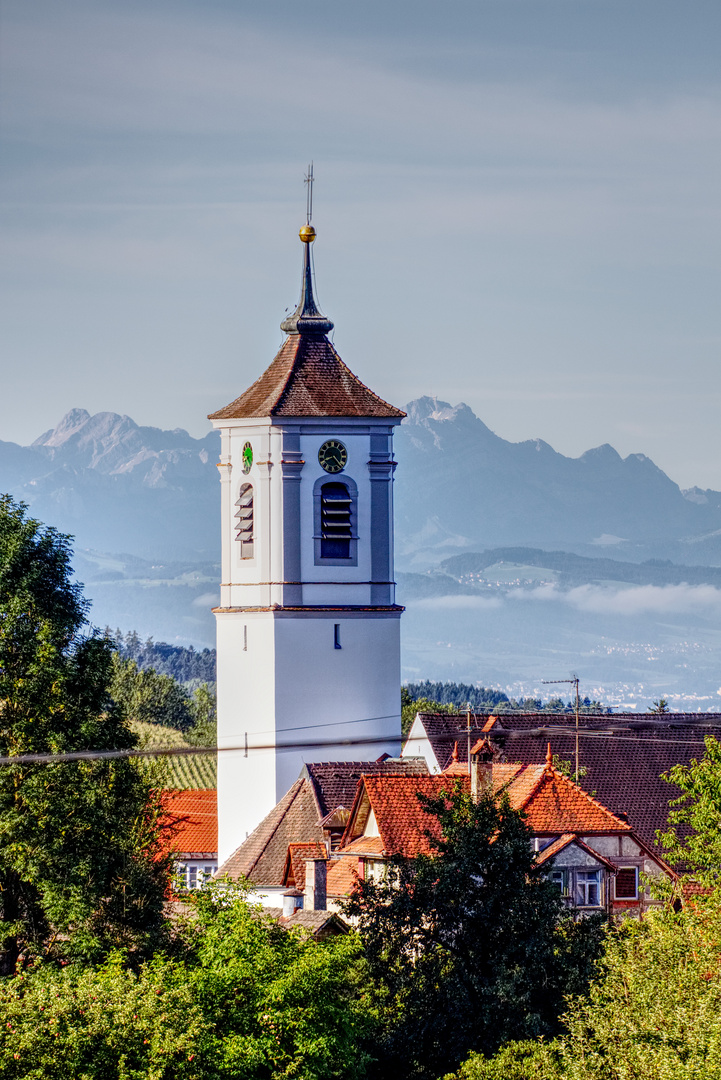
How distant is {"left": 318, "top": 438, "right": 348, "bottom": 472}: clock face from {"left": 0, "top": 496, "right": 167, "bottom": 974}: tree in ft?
67.3

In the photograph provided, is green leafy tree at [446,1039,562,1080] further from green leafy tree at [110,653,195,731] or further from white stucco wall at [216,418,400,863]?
green leafy tree at [110,653,195,731]

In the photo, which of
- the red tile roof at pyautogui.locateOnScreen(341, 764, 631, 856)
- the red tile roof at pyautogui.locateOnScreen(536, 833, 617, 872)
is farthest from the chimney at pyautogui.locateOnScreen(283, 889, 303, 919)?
the red tile roof at pyautogui.locateOnScreen(536, 833, 617, 872)

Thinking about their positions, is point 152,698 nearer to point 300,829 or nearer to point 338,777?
point 338,777

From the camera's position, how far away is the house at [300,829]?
4969cm

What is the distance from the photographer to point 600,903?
46969 millimetres

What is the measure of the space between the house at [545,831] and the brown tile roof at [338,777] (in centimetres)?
462

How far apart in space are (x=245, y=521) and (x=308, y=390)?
14.2ft

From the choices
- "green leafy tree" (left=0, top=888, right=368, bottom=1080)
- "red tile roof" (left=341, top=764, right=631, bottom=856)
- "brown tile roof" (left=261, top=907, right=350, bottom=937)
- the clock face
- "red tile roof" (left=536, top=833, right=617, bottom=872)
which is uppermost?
the clock face

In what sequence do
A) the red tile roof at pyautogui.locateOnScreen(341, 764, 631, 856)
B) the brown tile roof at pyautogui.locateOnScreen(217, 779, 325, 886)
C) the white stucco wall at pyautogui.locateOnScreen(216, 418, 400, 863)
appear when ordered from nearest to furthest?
the red tile roof at pyautogui.locateOnScreen(341, 764, 631, 856) < the brown tile roof at pyautogui.locateOnScreen(217, 779, 325, 886) < the white stucco wall at pyautogui.locateOnScreen(216, 418, 400, 863)

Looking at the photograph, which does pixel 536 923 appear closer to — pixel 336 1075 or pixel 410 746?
pixel 336 1075

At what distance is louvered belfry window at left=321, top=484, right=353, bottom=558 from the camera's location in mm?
59625

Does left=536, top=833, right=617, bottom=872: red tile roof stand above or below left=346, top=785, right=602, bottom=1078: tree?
above

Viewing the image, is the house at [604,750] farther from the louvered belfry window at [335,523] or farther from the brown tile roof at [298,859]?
the brown tile roof at [298,859]

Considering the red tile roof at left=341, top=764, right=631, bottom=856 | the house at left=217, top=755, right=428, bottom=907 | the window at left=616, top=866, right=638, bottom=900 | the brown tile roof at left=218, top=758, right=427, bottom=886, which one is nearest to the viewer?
the red tile roof at left=341, top=764, right=631, bottom=856
